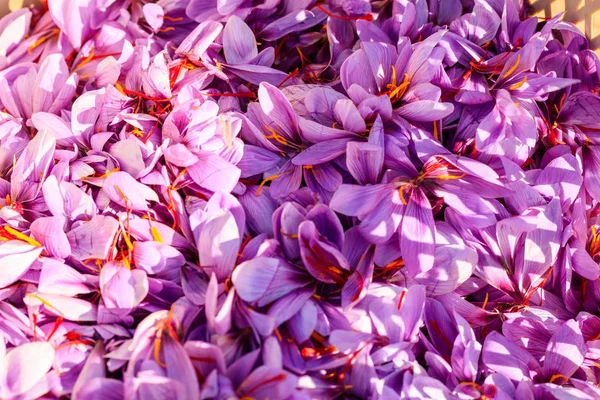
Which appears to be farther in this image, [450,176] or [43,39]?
[43,39]

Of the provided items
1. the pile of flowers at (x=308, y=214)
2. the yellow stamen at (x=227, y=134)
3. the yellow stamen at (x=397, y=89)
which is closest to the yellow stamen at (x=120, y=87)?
the pile of flowers at (x=308, y=214)

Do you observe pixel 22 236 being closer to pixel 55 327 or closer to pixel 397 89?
pixel 55 327

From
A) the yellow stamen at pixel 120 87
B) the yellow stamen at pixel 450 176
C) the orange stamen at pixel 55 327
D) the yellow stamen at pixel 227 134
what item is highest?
the yellow stamen at pixel 120 87

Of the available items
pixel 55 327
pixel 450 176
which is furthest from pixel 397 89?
pixel 55 327

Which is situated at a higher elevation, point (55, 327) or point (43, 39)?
point (43, 39)

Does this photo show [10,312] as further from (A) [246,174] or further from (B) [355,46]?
(B) [355,46]

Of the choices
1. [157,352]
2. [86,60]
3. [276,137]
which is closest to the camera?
[157,352]

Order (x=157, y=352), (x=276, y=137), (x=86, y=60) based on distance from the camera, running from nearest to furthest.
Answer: (x=157, y=352), (x=276, y=137), (x=86, y=60)

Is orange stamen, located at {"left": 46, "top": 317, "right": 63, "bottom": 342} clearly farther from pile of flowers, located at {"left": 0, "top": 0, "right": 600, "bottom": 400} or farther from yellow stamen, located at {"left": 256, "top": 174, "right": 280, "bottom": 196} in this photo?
yellow stamen, located at {"left": 256, "top": 174, "right": 280, "bottom": 196}

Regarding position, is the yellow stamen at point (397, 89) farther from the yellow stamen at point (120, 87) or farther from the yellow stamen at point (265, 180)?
the yellow stamen at point (120, 87)
